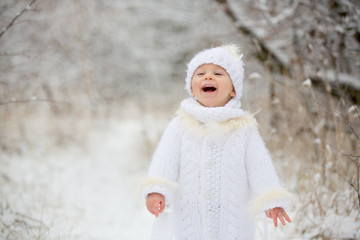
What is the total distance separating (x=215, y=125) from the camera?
1.68 meters

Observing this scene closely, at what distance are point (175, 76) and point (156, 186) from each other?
25.0ft

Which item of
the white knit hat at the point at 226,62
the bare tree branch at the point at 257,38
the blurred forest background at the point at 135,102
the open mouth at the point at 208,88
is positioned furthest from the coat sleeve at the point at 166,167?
the bare tree branch at the point at 257,38

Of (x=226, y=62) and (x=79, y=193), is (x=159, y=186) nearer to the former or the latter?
(x=226, y=62)

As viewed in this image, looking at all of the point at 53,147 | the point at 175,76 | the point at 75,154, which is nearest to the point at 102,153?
the point at 75,154

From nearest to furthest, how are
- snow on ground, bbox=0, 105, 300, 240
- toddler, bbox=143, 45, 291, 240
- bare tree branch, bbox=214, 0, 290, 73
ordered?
1. toddler, bbox=143, 45, 291, 240
2. snow on ground, bbox=0, 105, 300, 240
3. bare tree branch, bbox=214, 0, 290, 73

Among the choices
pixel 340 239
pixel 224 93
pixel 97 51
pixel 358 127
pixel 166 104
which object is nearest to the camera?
pixel 224 93

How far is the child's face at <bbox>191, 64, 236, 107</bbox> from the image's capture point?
1.73 meters

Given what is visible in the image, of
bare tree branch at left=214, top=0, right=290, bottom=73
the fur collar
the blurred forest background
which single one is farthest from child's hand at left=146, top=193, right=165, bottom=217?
bare tree branch at left=214, top=0, right=290, bottom=73

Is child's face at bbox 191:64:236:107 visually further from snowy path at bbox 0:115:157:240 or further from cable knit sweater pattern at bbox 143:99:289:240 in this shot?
snowy path at bbox 0:115:157:240

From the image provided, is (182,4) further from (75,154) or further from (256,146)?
(256,146)

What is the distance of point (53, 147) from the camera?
197 inches

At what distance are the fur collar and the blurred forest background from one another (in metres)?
0.43

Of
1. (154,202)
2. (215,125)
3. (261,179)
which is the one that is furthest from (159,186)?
(261,179)

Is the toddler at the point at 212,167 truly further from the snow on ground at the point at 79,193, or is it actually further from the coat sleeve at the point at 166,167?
the snow on ground at the point at 79,193
